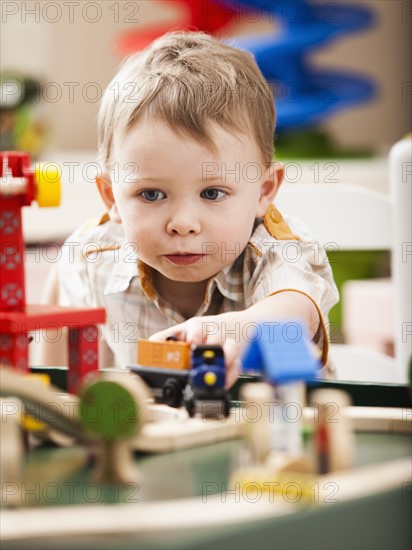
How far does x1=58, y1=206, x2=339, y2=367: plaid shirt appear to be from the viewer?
61cm

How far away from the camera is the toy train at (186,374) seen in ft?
1.39

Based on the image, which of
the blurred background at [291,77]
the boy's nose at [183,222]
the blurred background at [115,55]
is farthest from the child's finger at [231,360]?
the blurred background at [115,55]

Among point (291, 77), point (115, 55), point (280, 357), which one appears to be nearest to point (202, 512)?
point (280, 357)

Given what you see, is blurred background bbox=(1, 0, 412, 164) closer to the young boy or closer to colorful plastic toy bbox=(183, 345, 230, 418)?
the young boy

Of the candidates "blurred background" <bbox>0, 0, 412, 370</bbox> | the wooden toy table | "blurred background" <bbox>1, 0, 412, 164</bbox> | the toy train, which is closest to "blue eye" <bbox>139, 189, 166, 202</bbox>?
the toy train

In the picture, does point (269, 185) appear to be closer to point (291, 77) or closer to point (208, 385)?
point (208, 385)

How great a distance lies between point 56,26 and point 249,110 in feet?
4.81

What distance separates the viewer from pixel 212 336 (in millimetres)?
499

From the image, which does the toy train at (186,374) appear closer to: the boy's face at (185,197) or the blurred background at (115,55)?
the boy's face at (185,197)

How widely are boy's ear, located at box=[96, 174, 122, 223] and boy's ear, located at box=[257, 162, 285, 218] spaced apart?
3.7 inches

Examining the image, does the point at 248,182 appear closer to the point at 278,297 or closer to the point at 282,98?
the point at 278,297

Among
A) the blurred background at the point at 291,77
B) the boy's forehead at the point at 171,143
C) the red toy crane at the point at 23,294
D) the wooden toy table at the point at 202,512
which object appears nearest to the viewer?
the wooden toy table at the point at 202,512

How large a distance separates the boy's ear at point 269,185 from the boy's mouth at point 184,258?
0.24 ft

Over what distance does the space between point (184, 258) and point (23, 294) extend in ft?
0.53
